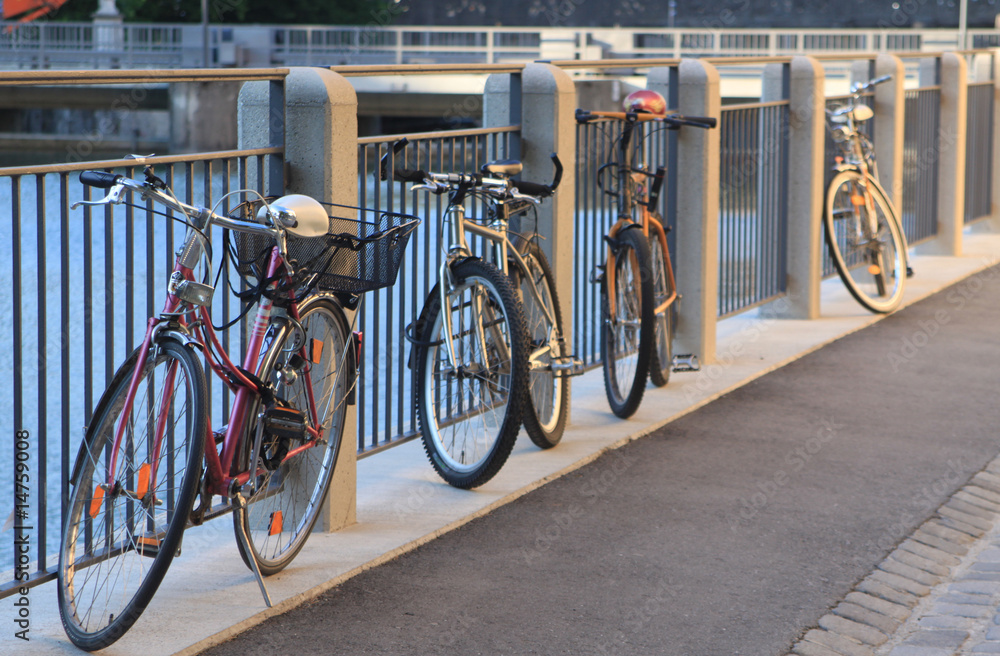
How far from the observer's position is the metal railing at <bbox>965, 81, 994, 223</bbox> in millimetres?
12766

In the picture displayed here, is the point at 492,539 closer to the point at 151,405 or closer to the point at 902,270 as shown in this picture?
the point at 151,405

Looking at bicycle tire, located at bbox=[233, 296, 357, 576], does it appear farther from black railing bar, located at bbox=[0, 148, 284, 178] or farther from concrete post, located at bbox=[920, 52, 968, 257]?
concrete post, located at bbox=[920, 52, 968, 257]

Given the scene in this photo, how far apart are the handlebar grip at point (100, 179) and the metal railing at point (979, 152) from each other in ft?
35.6

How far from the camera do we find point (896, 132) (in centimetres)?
1005

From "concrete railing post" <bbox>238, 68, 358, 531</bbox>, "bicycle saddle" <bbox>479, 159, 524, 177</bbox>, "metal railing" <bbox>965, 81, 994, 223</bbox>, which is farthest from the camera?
"metal railing" <bbox>965, 81, 994, 223</bbox>

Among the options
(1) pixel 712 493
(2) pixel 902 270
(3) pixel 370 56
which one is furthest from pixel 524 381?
(3) pixel 370 56

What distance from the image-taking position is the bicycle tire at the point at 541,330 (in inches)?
202

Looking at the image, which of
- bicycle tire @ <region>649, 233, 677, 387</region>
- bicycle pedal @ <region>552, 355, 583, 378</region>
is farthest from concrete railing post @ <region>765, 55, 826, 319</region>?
bicycle pedal @ <region>552, 355, 583, 378</region>

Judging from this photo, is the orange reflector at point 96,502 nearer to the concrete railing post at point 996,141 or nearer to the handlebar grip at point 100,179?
the handlebar grip at point 100,179

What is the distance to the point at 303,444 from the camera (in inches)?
154

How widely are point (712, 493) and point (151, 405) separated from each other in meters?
2.33

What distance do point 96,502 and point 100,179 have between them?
2.65 feet

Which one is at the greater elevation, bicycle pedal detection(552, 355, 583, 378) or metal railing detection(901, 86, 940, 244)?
metal railing detection(901, 86, 940, 244)

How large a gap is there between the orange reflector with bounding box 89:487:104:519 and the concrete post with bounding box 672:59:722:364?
4.27 m
